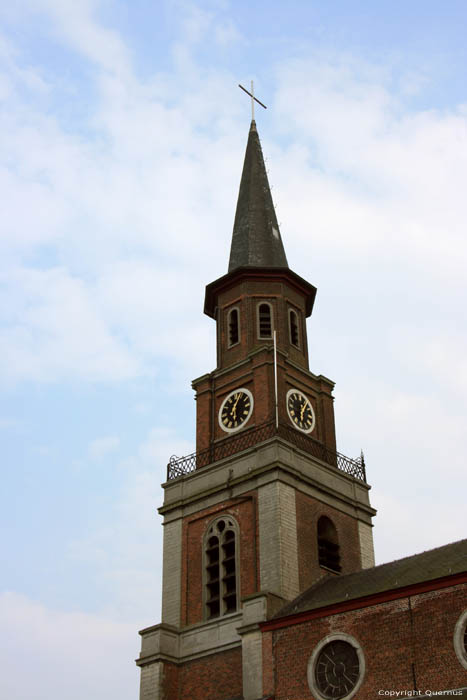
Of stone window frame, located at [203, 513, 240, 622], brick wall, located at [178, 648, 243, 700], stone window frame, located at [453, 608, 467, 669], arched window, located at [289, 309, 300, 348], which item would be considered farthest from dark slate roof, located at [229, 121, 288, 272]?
stone window frame, located at [453, 608, 467, 669]

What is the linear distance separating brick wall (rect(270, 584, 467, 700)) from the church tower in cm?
184

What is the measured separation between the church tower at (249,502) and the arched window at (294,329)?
93 mm

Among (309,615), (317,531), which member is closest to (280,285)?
(317,531)

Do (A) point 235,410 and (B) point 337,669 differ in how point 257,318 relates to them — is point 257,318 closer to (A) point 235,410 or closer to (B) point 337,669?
(A) point 235,410

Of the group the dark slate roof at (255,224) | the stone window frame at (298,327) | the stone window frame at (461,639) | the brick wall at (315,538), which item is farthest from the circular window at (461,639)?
the dark slate roof at (255,224)

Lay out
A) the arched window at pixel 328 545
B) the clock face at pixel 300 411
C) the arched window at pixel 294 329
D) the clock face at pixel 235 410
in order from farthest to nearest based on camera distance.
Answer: the arched window at pixel 294 329, the clock face at pixel 300 411, the clock face at pixel 235 410, the arched window at pixel 328 545

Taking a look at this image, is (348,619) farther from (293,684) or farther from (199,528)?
(199,528)

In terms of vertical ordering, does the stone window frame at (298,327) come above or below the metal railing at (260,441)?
above

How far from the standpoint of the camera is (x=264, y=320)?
Answer: 151ft

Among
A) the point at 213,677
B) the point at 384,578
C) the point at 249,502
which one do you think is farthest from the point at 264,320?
the point at 213,677

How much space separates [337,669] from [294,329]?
63.3ft

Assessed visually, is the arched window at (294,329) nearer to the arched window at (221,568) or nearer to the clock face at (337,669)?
the arched window at (221,568)

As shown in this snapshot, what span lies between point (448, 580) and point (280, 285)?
20.6 meters

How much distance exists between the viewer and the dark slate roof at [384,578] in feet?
104
